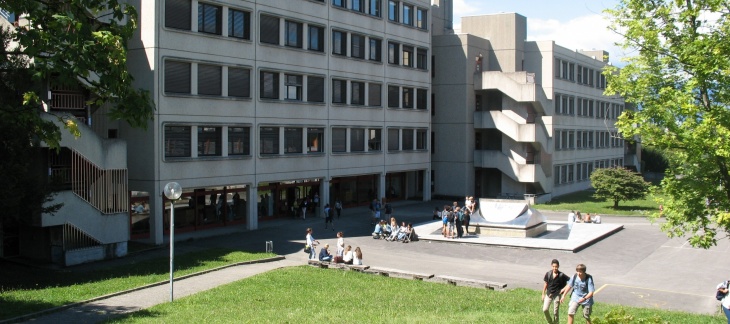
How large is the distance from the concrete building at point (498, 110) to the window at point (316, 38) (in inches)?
617

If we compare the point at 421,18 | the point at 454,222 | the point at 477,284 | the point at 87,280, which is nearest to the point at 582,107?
the point at 421,18

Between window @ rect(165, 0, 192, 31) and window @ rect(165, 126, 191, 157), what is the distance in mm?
4882

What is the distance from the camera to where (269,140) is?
37.9m

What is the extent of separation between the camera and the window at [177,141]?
32219 millimetres

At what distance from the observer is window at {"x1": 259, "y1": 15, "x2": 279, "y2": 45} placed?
3712 centimetres

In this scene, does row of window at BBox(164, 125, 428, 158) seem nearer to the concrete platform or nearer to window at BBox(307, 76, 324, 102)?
window at BBox(307, 76, 324, 102)

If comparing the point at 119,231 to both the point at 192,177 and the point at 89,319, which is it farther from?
the point at 89,319

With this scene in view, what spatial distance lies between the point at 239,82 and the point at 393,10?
1746 cm

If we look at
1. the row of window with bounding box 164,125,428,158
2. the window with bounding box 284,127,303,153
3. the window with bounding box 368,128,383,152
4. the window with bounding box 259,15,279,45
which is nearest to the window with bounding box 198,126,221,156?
the row of window with bounding box 164,125,428,158

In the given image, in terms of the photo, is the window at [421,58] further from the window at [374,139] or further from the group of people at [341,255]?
the group of people at [341,255]

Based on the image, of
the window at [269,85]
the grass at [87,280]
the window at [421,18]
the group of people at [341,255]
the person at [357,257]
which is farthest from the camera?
the window at [421,18]

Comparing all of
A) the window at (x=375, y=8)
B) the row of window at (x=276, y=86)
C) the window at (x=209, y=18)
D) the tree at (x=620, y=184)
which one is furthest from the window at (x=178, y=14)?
the tree at (x=620, y=184)

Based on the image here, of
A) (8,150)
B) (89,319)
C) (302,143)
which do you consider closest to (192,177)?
(302,143)

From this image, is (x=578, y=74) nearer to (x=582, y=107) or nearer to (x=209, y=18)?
(x=582, y=107)
